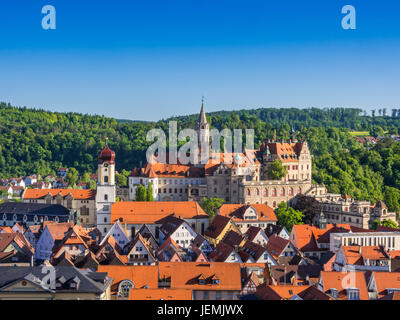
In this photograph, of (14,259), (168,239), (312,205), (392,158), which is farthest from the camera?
(392,158)

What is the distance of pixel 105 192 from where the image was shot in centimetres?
5712

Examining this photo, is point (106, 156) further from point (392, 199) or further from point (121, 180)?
point (121, 180)

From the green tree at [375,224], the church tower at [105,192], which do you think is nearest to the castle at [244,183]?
the church tower at [105,192]

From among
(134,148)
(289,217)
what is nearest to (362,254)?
(289,217)

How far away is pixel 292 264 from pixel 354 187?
41.7 m

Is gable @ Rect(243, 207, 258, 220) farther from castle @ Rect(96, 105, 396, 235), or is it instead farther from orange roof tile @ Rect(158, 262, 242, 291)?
orange roof tile @ Rect(158, 262, 242, 291)

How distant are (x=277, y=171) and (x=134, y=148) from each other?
2298 inches

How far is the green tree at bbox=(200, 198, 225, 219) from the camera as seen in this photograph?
6077cm

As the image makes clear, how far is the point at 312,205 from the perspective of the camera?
62.9 m

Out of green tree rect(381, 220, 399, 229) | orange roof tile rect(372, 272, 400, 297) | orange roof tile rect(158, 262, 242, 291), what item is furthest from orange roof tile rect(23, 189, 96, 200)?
orange roof tile rect(372, 272, 400, 297)

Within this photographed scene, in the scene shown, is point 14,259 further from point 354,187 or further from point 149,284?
point 354,187

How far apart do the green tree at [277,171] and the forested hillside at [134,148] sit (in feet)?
41.2

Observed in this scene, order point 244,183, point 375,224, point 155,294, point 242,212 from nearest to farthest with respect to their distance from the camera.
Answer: point 155,294 < point 242,212 < point 375,224 < point 244,183
